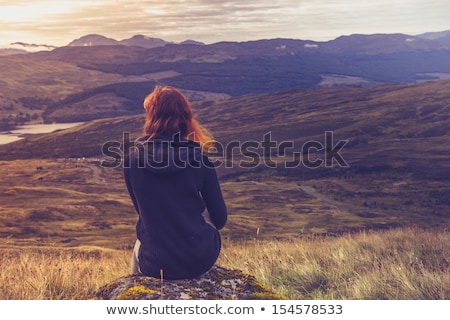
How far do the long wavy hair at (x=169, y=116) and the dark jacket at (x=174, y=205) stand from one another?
11cm

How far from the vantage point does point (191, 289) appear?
5.05 m

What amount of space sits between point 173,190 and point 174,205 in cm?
15

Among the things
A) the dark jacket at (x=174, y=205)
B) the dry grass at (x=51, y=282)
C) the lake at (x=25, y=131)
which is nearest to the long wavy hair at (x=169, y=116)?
the dark jacket at (x=174, y=205)

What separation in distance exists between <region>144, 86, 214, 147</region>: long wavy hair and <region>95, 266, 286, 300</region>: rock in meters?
1.42

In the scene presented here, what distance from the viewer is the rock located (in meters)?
4.86

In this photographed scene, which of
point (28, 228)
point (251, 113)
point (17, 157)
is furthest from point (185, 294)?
point (251, 113)

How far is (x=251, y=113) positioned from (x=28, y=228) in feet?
408

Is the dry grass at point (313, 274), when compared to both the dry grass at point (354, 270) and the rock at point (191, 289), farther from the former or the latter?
the rock at point (191, 289)

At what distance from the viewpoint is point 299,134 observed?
124125mm

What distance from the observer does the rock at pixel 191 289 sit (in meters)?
4.86

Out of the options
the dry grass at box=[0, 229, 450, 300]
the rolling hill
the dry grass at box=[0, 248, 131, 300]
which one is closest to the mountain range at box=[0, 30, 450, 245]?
the rolling hill

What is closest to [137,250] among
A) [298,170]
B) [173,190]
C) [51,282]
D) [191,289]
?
[191,289]

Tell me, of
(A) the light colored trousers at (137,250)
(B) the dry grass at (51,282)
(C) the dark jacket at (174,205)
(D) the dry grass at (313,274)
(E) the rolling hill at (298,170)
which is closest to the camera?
(C) the dark jacket at (174,205)
